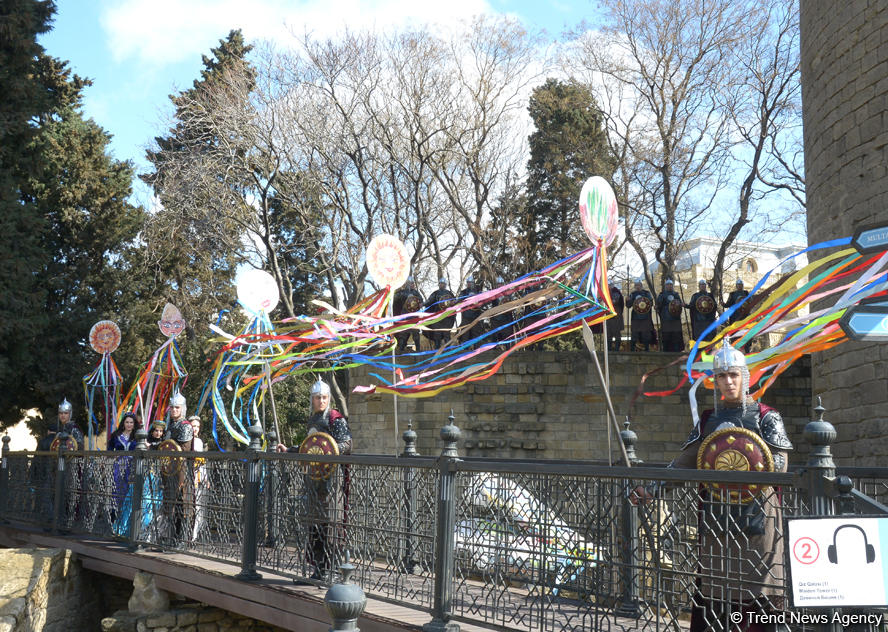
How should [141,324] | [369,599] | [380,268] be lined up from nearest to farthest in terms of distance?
[369,599] < [380,268] < [141,324]

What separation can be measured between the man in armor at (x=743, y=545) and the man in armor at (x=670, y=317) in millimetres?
13778

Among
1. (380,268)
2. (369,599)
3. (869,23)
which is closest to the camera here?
(369,599)

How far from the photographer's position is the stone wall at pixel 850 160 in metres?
9.46

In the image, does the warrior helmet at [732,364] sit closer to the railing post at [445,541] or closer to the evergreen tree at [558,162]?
the railing post at [445,541]

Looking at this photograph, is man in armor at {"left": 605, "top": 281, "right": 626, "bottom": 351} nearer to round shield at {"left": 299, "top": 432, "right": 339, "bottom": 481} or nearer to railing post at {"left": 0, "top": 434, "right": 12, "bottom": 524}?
railing post at {"left": 0, "top": 434, "right": 12, "bottom": 524}

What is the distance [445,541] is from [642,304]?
1418 cm

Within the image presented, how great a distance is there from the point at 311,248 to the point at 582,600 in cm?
2131

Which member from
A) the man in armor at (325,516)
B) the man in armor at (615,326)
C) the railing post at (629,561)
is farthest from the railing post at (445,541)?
the man in armor at (615,326)

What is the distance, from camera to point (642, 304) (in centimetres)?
1847

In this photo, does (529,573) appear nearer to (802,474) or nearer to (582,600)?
(582,600)

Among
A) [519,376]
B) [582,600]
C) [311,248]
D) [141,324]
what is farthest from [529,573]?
[311,248]

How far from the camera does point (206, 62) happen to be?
97.5 feet

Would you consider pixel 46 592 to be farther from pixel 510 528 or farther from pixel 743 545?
pixel 743 545

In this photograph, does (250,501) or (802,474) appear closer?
(802,474)
